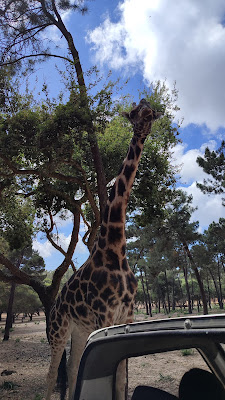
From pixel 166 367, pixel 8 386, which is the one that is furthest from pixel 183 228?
pixel 166 367

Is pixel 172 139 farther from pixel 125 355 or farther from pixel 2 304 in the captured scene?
pixel 2 304

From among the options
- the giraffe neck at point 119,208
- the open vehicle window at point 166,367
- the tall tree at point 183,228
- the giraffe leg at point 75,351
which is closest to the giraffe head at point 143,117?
the giraffe neck at point 119,208

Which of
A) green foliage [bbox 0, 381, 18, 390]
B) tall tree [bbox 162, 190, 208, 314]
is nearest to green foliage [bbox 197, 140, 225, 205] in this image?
tall tree [bbox 162, 190, 208, 314]

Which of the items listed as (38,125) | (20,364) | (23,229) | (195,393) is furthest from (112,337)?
(20,364)

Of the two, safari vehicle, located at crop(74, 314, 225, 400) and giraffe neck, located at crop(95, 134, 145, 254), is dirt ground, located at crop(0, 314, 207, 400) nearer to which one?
safari vehicle, located at crop(74, 314, 225, 400)

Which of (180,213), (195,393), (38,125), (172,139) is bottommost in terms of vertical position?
(195,393)

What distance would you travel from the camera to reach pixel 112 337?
1.77 metres

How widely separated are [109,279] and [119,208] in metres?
1.27

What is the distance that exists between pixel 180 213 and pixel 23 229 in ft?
56.4

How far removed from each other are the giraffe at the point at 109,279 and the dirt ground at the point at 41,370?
115 inches

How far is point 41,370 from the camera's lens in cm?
1356

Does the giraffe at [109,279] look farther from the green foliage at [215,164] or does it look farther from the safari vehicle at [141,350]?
the green foliage at [215,164]

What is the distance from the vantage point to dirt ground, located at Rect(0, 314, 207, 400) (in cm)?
189

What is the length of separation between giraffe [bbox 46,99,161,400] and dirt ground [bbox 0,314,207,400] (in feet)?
9.58
